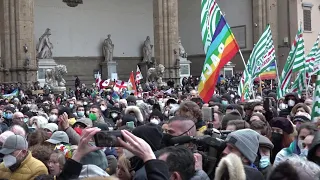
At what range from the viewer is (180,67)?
34.0 metres

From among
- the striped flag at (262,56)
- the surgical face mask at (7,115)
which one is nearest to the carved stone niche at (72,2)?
Result: the striped flag at (262,56)

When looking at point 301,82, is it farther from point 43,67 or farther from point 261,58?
point 43,67

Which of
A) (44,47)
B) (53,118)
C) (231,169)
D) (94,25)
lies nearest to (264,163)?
(231,169)

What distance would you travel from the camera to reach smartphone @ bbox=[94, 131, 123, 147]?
3373 millimetres

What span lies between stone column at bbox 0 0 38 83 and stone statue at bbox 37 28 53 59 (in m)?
4.46

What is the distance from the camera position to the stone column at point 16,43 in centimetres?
2664

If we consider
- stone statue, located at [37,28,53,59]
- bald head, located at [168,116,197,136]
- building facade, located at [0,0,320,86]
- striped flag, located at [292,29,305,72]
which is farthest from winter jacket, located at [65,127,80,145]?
building facade, located at [0,0,320,86]

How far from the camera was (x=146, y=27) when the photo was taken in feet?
131

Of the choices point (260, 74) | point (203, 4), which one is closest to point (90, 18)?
point (260, 74)

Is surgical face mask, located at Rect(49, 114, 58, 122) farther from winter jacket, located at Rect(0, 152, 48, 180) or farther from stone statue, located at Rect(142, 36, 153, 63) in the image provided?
stone statue, located at Rect(142, 36, 153, 63)

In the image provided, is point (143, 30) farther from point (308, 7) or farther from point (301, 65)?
point (301, 65)

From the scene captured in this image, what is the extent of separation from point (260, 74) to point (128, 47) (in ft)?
78.3

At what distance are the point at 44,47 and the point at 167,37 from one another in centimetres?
738

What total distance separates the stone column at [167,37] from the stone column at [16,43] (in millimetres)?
8603
